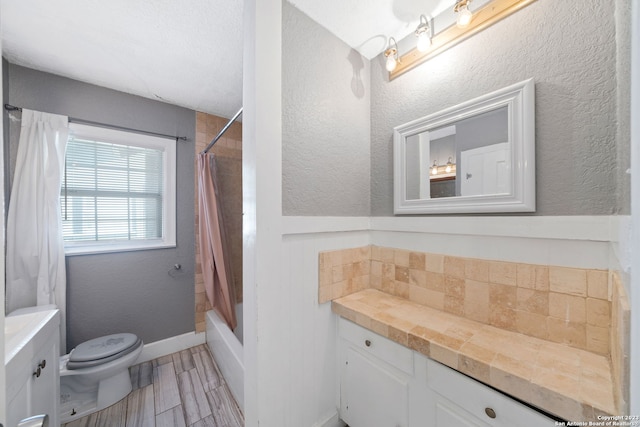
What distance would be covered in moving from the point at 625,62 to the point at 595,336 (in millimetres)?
879

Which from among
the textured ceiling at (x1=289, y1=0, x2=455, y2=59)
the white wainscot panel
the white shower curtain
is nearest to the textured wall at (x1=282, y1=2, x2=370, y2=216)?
the textured ceiling at (x1=289, y1=0, x2=455, y2=59)

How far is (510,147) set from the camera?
41.9 inches

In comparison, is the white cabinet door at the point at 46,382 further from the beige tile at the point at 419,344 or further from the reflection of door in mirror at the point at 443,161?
the reflection of door in mirror at the point at 443,161

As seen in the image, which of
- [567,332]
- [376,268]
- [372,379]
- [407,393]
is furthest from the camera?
[376,268]

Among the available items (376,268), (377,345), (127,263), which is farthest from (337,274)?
(127,263)

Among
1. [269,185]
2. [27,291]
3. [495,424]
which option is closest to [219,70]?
[269,185]

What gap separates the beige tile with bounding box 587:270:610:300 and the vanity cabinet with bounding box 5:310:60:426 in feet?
6.78

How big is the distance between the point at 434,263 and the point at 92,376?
2.15m

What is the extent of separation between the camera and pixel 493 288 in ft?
3.58

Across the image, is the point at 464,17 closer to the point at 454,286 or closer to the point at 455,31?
the point at 455,31

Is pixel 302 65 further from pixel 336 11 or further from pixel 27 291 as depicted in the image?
pixel 27 291

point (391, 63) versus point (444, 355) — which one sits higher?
point (391, 63)

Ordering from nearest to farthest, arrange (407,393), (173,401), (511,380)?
1. (511,380)
2. (407,393)
3. (173,401)

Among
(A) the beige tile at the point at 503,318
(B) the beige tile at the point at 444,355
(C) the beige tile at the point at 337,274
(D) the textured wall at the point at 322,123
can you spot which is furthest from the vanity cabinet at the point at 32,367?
(A) the beige tile at the point at 503,318
